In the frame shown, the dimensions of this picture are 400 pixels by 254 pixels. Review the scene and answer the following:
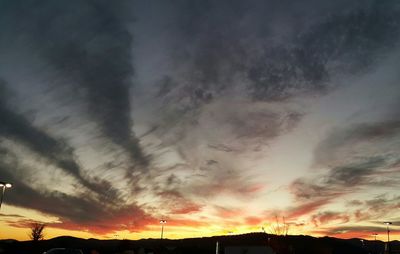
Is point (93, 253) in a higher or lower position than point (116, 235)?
lower

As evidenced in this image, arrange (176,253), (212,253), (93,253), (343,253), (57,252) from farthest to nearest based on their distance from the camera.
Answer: (343,253) → (212,253) → (176,253) → (93,253) → (57,252)

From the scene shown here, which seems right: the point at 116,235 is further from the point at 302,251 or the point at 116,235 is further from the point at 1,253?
the point at 1,253

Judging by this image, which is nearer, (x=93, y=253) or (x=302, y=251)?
(x=93, y=253)

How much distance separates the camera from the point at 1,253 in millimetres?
55375

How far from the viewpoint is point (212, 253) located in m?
92.3

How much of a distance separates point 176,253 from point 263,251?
19.6 meters

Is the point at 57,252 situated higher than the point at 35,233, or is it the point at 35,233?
the point at 35,233

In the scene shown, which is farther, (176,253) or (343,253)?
(343,253)

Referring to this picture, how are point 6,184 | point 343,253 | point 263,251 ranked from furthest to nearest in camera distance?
point 343,253 < point 263,251 < point 6,184

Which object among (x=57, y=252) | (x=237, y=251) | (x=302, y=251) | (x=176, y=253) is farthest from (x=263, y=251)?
(x=57, y=252)

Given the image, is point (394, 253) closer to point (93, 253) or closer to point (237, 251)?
point (237, 251)

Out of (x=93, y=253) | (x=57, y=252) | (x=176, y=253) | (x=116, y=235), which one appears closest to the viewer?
(x=57, y=252)

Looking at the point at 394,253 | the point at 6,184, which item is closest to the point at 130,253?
the point at 6,184

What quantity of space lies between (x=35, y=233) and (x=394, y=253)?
11150cm
